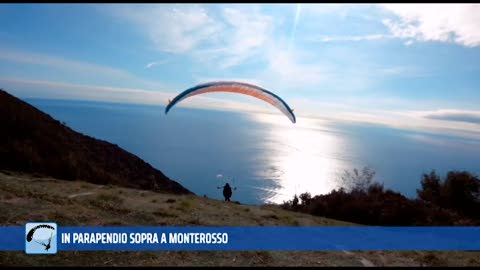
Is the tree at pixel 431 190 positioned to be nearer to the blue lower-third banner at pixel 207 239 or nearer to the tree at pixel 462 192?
the tree at pixel 462 192

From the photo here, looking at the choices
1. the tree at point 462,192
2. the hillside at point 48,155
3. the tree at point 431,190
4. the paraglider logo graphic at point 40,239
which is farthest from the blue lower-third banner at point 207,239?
the hillside at point 48,155

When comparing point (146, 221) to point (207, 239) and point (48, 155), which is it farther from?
point (48, 155)

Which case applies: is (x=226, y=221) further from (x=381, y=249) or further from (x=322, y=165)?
(x=322, y=165)

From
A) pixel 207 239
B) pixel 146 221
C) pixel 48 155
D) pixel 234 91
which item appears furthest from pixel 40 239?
pixel 48 155

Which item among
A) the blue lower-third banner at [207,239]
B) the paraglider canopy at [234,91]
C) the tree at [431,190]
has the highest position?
the paraglider canopy at [234,91]

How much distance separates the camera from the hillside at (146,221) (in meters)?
8.05

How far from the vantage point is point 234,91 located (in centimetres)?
2178

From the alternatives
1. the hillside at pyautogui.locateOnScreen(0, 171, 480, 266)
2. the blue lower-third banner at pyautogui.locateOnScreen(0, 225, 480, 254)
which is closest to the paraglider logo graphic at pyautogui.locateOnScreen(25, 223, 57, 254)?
the blue lower-third banner at pyautogui.locateOnScreen(0, 225, 480, 254)

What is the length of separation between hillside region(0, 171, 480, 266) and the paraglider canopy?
7.06m

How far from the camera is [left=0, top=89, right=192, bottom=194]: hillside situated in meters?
21.2

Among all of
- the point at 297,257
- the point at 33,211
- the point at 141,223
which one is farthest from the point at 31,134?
the point at 297,257

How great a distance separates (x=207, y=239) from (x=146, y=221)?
2.72 m

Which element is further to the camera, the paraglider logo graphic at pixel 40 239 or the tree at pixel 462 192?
the tree at pixel 462 192

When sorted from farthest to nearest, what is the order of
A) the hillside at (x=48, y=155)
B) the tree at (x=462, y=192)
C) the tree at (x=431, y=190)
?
the tree at (x=431, y=190) → the tree at (x=462, y=192) → the hillside at (x=48, y=155)
